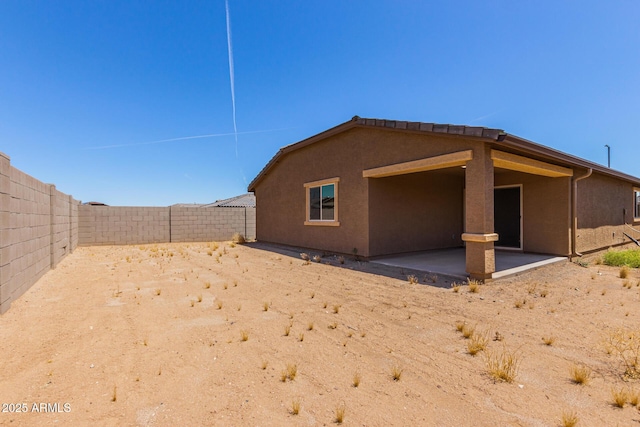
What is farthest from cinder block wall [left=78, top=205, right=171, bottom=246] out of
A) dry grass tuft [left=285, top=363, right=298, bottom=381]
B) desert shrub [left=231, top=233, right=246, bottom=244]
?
dry grass tuft [left=285, top=363, right=298, bottom=381]

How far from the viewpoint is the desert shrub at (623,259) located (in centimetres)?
860

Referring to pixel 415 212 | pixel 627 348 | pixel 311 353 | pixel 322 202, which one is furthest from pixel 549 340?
pixel 322 202

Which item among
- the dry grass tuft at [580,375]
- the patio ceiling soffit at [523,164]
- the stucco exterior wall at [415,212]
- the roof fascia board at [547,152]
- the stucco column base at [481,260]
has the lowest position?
the dry grass tuft at [580,375]

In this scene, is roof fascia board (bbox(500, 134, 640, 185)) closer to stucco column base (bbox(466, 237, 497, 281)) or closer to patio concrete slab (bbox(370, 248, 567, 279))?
stucco column base (bbox(466, 237, 497, 281))

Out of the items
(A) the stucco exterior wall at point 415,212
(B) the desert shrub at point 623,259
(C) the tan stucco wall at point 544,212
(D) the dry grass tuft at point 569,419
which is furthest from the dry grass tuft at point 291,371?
(B) the desert shrub at point 623,259

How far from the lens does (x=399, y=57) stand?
11312 millimetres

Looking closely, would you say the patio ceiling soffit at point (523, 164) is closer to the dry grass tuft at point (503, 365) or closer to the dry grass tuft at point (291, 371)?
the dry grass tuft at point (503, 365)

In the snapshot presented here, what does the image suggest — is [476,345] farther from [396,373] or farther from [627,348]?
[627,348]

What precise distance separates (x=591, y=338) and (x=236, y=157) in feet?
94.3

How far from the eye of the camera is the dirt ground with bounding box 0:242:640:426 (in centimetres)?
241

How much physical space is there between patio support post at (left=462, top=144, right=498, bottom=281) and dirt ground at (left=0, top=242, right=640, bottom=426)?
49cm

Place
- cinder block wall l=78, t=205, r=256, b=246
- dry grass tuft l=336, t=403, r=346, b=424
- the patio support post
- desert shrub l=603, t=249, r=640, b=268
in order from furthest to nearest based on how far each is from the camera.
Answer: cinder block wall l=78, t=205, r=256, b=246
desert shrub l=603, t=249, r=640, b=268
the patio support post
dry grass tuft l=336, t=403, r=346, b=424

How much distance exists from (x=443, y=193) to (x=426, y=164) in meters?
4.73

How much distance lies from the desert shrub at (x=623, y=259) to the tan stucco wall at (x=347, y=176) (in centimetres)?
463
